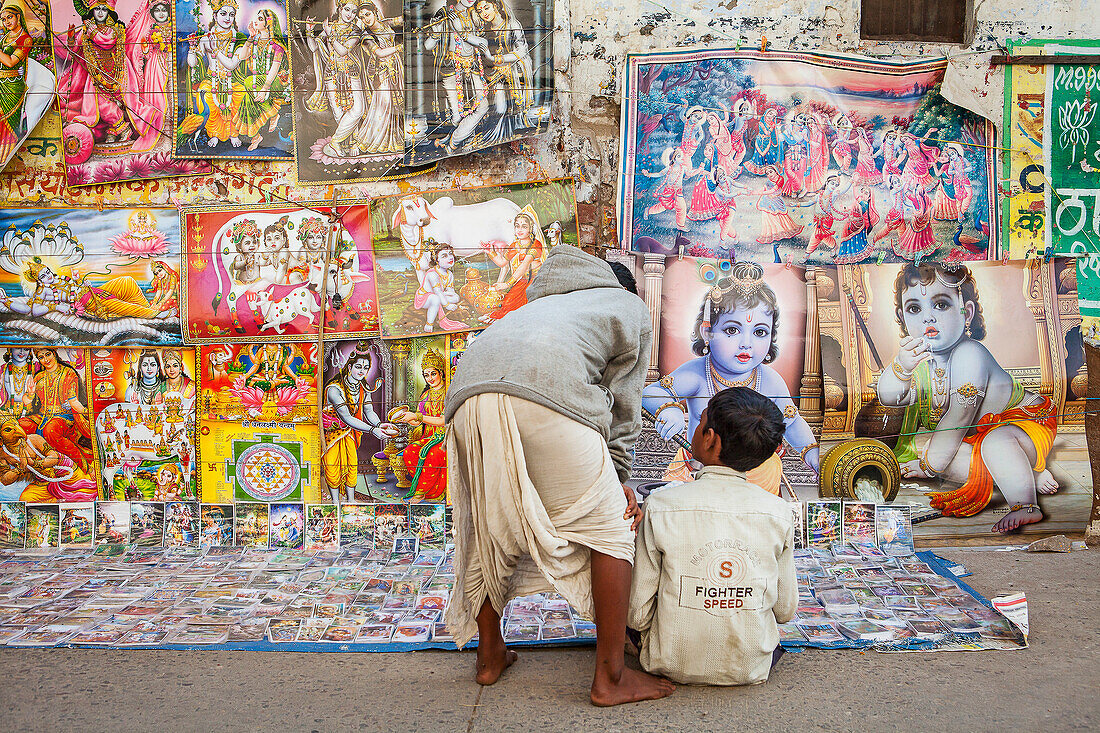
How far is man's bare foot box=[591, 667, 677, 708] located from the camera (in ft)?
7.23

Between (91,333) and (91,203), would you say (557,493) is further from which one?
(91,203)

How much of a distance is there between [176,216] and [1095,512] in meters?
4.44

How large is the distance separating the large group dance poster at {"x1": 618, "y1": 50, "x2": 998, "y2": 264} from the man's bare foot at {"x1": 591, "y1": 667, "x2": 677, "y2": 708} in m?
2.12

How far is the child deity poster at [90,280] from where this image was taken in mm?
3680

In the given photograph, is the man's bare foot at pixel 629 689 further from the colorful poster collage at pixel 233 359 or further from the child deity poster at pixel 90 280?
the child deity poster at pixel 90 280

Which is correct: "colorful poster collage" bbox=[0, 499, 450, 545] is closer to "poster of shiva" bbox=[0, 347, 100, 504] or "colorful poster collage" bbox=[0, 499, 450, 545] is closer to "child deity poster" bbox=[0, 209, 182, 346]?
"poster of shiva" bbox=[0, 347, 100, 504]

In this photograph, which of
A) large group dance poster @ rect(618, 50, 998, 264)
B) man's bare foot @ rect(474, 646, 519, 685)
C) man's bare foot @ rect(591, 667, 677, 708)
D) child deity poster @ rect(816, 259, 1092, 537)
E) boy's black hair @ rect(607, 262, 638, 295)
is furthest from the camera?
large group dance poster @ rect(618, 50, 998, 264)

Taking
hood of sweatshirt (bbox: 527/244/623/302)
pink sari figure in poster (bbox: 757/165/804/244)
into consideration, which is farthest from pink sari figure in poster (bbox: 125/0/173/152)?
pink sari figure in poster (bbox: 757/165/804/244)

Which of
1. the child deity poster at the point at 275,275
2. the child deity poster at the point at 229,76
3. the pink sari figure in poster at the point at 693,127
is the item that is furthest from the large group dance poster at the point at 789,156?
the child deity poster at the point at 229,76

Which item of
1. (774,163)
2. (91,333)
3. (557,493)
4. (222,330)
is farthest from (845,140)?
(91,333)

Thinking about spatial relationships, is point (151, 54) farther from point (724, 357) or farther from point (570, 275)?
point (724, 357)

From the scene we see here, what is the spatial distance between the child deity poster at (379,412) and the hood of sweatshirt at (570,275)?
4.37ft

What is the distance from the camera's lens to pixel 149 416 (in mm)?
3760

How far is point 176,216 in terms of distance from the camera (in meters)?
3.74
